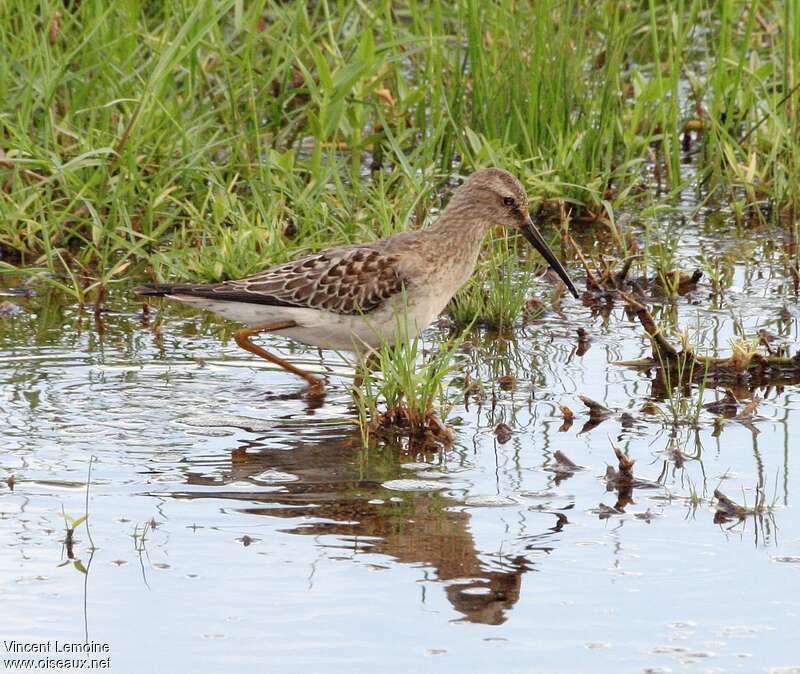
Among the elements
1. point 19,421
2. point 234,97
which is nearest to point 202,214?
point 234,97

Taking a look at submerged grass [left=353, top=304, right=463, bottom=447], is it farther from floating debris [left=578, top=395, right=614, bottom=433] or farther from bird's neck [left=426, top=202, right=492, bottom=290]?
bird's neck [left=426, top=202, right=492, bottom=290]

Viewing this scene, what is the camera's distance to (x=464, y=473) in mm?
6344

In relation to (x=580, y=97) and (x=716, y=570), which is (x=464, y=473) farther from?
(x=580, y=97)

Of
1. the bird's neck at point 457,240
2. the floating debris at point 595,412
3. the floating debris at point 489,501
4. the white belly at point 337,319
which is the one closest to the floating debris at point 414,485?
the floating debris at point 489,501

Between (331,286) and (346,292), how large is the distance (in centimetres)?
10

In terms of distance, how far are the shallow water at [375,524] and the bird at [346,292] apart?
0.29 metres

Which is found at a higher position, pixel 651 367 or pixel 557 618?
pixel 651 367

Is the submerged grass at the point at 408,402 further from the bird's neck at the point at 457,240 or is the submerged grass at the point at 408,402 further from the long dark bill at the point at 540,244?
the long dark bill at the point at 540,244

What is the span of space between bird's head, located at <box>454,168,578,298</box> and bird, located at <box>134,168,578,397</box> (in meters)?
0.26

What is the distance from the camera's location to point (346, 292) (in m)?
7.61

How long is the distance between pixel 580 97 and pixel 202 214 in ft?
8.95

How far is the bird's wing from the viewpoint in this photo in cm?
759

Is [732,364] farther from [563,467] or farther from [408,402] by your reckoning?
[408,402]

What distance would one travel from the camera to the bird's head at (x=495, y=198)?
8.21 m
